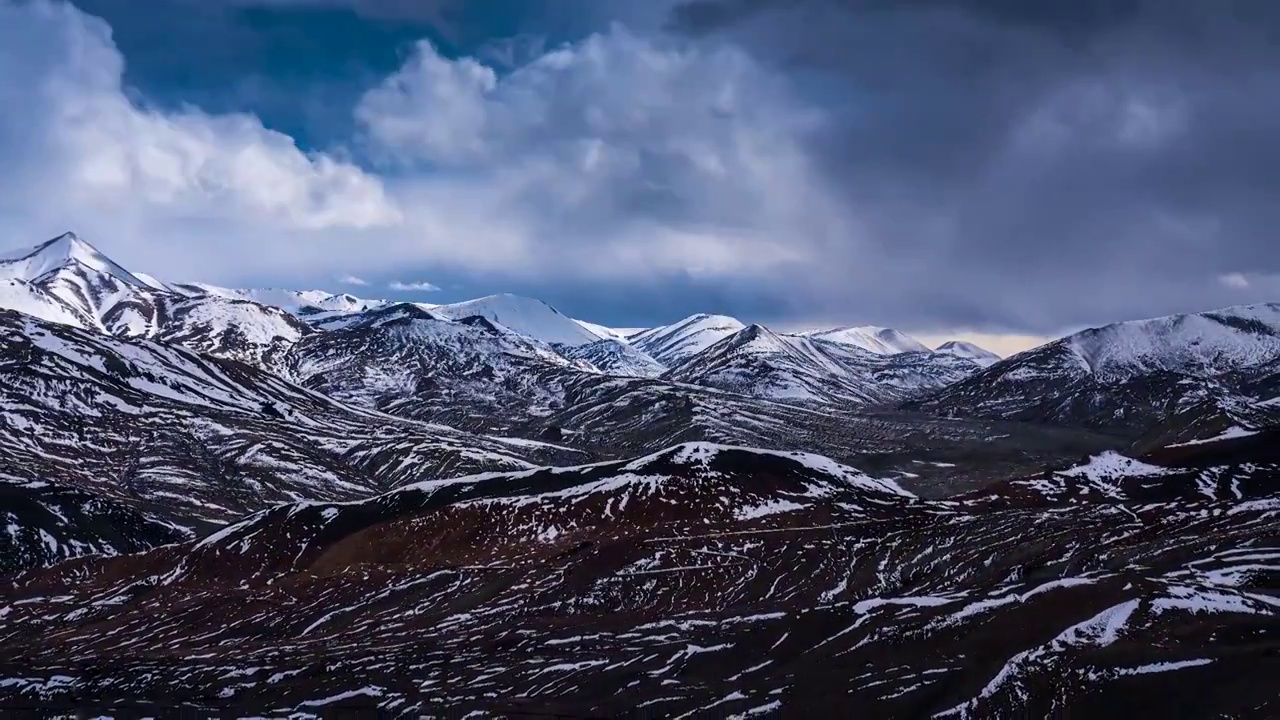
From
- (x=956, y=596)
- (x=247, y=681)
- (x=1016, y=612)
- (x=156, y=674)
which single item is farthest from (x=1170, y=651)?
(x=156, y=674)

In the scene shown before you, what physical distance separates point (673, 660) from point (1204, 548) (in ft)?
272

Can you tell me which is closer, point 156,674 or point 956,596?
point 956,596

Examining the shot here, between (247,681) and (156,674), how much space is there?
18.0 metres

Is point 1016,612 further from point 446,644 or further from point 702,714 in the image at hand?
point 446,644

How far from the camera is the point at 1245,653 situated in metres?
136

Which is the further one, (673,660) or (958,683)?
(673,660)

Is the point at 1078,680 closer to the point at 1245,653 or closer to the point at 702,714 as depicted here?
the point at 1245,653

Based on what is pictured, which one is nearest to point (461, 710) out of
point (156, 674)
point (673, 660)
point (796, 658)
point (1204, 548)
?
point (673, 660)

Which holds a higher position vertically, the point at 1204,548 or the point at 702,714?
the point at 1204,548

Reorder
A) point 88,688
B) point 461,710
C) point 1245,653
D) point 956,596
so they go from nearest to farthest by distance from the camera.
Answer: point 1245,653 < point 461,710 < point 956,596 < point 88,688

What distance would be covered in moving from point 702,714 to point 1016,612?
42.7m

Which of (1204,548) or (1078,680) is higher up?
(1204,548)

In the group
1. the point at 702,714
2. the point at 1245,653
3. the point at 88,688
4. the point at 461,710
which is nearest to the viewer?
the point at 1245,653

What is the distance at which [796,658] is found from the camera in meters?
160
